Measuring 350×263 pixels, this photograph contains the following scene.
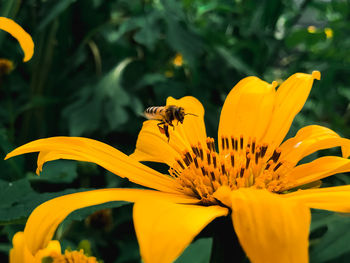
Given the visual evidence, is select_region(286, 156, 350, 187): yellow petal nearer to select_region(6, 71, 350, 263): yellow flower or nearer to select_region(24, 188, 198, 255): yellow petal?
select_region(6, 71, 350, 263): yellow flower

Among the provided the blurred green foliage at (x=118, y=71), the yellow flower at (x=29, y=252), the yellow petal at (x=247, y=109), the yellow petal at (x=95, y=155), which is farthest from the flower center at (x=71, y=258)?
the blurred green foliage at (x=118, y=71)

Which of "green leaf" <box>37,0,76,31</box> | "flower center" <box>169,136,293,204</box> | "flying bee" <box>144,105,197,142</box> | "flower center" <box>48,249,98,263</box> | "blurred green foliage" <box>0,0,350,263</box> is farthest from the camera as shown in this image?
"blurred green foliage" <box>0,0,350,263</box>

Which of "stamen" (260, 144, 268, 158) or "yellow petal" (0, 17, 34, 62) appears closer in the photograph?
"yellow petal" (0, 17, 34, 62)

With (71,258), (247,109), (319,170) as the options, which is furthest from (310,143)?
(71,258)

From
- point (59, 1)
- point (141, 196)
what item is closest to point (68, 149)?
point (141, 196)

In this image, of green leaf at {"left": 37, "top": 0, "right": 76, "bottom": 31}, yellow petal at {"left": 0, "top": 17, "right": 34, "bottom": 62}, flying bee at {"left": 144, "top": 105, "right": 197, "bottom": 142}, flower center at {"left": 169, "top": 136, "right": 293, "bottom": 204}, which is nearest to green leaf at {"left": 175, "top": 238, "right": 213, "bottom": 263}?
flower center at {"left": 169, "top": 136, "right": 293, "bottom": 204}

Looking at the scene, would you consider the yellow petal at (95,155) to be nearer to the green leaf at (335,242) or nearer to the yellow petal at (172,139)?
the yellow petal at (172,139)

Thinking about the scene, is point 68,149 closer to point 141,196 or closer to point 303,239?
point 141,196

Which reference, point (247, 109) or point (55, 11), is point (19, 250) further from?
point (55, 11)
